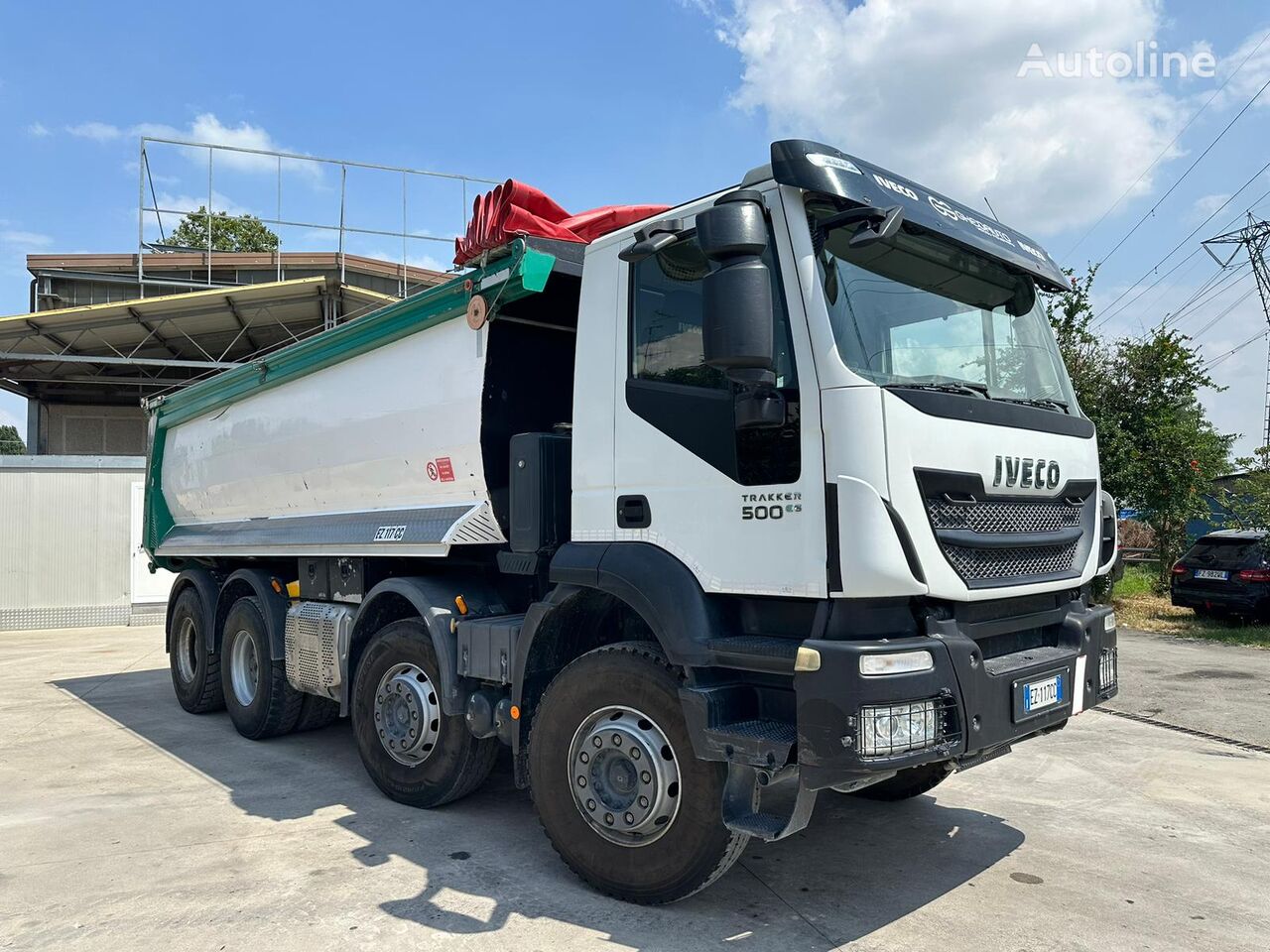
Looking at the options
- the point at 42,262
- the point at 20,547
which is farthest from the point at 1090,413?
the point at 42,262

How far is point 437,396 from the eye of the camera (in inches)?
210

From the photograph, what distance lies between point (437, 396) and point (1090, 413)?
536 inches

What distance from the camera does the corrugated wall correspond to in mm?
15320

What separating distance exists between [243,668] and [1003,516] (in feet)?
20.9

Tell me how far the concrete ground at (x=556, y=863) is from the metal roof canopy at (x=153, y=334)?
410 inches

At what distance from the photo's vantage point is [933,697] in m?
3.33

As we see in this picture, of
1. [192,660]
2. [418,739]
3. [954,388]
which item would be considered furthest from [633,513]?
[192,660]

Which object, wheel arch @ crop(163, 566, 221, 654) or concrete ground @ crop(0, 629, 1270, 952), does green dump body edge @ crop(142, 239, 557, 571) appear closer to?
wheel arch @ crop(163, 566, 221, 654)

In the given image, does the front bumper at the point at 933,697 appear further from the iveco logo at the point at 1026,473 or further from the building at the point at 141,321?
the building at the point at 141,321

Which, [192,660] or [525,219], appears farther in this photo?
[192,660]

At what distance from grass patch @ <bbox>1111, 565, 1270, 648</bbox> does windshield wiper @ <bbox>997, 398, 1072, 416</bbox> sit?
10.7 m

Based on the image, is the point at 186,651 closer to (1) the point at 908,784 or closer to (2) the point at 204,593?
(2) the point at 204,593

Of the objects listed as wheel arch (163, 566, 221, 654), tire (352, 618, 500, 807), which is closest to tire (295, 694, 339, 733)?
wheel arch (163, 566, 221, 654)

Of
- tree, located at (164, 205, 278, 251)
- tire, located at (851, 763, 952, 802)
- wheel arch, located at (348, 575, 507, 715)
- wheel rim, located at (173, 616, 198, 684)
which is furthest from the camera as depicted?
tree, located at (164, 205, 278, 251)
